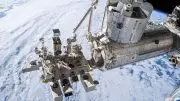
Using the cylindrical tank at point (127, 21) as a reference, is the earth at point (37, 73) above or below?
below

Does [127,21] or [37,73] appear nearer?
[127,21]

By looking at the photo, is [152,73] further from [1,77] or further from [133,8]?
[133,8]

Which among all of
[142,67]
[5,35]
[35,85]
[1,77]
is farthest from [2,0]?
[142,67]

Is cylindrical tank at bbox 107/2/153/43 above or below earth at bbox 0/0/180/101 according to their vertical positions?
above

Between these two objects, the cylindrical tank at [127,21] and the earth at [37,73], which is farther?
the earth at [37,73]

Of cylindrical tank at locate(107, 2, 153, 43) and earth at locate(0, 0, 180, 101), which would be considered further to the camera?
earth at locate(0, 0, 180, 101)
